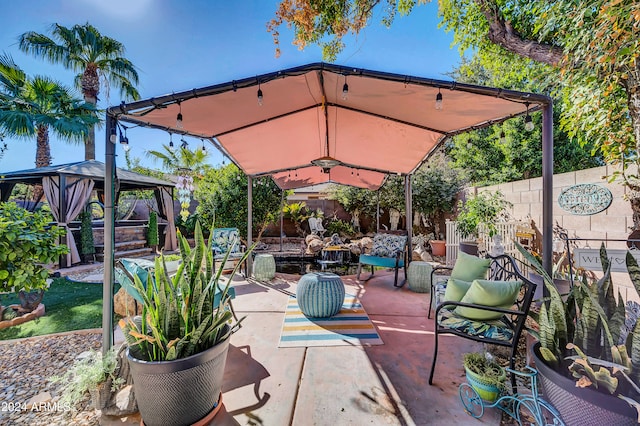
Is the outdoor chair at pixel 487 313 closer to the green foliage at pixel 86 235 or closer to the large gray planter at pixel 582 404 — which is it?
the large gray planter at pixel 582 404

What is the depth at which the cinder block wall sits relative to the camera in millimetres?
3540

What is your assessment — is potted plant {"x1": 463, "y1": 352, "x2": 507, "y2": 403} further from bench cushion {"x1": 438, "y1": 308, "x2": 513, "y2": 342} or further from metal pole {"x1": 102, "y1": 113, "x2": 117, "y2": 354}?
metal pole {"x1": 102, "y1": 113, "x2": 117, "y2": 354}

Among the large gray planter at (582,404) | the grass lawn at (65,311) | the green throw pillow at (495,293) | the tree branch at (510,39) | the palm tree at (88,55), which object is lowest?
the grass lawn at (65,311)

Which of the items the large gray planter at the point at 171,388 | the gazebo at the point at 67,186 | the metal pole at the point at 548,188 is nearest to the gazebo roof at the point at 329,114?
the metal pole at the point at 548,188

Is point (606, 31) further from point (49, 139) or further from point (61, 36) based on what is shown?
point (49, 139)

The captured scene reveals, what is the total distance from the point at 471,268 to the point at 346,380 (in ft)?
5.58

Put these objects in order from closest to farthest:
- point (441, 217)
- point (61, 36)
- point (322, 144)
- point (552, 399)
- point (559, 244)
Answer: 1. point (552, 399)
2. point (559, 244)
3. point (322, 144)
4. point (61, 36)
5. point (441, 217)

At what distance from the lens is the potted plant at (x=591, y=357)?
3.67 feet

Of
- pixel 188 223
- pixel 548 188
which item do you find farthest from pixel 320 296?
pixel 188 223

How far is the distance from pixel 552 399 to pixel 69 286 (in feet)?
23.9

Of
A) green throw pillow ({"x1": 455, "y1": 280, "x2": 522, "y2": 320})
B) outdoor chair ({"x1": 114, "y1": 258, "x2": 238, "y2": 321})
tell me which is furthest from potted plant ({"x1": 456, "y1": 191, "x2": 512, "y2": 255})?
outdoor chair ({"x1": 114, "y1": 258, "x2": 238, "y2": 321})

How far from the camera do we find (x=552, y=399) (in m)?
1.32

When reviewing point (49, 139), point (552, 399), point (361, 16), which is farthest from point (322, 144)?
point (49, 139)

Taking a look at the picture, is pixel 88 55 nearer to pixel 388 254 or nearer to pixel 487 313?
pixel 388 254
